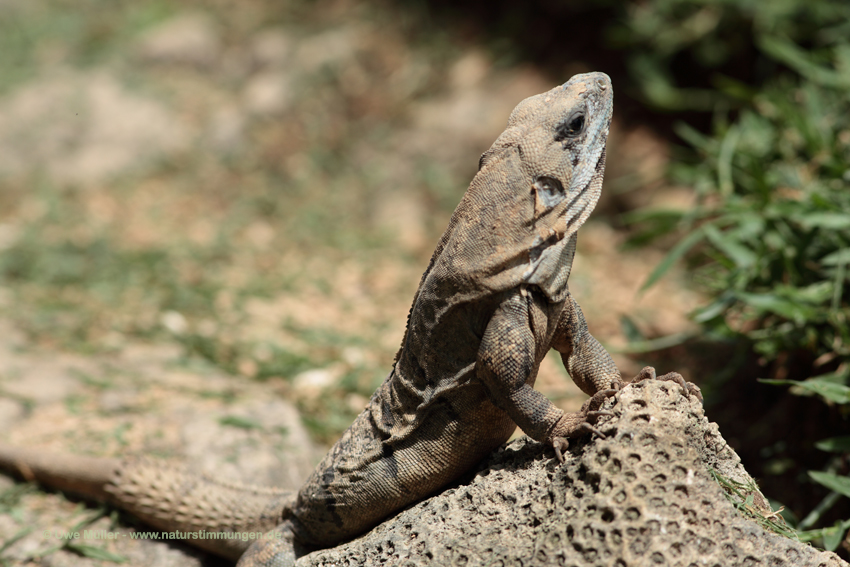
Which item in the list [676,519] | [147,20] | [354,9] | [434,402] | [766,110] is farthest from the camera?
[147,20]

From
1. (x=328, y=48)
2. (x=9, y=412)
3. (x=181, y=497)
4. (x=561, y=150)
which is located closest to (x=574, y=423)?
(x=561, y=150)

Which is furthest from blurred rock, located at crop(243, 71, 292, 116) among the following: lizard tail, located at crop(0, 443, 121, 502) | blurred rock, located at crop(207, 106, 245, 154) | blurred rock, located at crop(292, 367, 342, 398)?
lizard tail, located at crop(0, 443, 121, 502)

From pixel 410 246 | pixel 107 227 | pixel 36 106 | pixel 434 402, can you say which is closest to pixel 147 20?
pixel 36 106

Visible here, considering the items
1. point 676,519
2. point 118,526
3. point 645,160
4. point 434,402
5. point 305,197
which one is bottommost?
point 118,526

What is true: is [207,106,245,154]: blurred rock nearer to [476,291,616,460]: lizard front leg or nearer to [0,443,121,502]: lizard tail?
[0,443,121,502]: lizard tail

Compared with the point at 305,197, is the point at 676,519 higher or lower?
lower

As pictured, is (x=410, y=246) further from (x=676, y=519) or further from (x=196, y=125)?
(x=676, y=519)

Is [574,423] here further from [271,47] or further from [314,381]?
[271,47]
